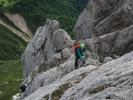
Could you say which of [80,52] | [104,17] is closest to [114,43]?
[80,52]

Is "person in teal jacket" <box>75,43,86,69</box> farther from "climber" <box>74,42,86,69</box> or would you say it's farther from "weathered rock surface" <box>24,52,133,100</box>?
"weathered rock surface" <box>24,52,133,100</box>

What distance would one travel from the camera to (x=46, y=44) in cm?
9219

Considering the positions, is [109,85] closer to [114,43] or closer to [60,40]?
[114,43]

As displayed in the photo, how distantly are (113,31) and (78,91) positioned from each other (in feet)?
127

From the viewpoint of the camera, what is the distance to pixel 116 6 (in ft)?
261

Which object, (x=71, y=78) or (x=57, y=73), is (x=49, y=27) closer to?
(x=57, y=73)

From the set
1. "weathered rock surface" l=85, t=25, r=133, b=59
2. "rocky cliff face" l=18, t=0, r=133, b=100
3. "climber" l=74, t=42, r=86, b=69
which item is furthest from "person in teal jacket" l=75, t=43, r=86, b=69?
"weathered rock surface" l=85, t=25, r=133, b=59

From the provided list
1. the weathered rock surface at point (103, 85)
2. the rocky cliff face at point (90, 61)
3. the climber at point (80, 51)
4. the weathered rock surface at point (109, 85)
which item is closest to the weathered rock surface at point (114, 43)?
the rocky cliff face at point (90, 61)

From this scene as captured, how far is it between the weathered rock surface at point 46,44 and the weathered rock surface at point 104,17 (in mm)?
5412

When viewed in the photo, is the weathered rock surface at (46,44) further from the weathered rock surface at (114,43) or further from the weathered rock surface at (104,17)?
the weathered rock surface at (114,43)

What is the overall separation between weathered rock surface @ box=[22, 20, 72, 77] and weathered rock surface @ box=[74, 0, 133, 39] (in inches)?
213

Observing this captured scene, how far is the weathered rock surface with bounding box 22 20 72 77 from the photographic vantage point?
3324 inches

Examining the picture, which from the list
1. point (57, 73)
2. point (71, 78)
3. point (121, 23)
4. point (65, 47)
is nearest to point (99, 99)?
point (71, 78)

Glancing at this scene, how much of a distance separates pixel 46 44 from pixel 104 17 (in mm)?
17658
